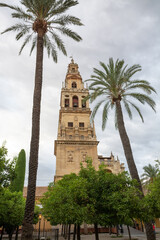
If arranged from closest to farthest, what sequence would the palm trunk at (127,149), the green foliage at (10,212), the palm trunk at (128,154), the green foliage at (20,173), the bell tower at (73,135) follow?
the palm trunk at (128,154) < the palm trunk at (127,149) < the green foliage at (10,212) < the green foliage at (20,173) < the bell tower at (73,135)

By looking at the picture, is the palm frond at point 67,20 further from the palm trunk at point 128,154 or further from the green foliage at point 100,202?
the green foliage at point 100,202

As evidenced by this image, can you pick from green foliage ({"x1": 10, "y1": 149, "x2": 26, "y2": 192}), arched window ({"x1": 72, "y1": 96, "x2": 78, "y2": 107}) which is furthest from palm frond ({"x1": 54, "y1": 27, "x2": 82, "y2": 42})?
arched window ({"x1": 72, "y1": 96, "x2": 78, "y2": 107})

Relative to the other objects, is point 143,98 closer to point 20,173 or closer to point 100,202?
point 100,202

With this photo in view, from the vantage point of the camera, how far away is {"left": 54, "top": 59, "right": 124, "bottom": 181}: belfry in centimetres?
3441

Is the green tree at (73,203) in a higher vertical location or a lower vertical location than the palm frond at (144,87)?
lower

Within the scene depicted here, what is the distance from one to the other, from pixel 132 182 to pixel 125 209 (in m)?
1.84

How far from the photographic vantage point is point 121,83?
17703 mm

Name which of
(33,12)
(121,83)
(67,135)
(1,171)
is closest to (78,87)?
(67,135)

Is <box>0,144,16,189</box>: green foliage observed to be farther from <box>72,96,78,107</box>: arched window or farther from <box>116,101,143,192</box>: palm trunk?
<box>72,96,78,107</box>: arched window

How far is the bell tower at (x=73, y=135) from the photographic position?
34.3 m

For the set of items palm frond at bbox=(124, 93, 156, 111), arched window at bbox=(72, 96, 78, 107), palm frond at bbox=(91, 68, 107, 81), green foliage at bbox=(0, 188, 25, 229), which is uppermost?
arched window at bbox=(72, 96, 78, 107)

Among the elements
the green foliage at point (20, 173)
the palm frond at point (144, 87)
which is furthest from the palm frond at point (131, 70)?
the green foliage at point (20, 173)

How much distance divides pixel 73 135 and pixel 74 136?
21.2 inches

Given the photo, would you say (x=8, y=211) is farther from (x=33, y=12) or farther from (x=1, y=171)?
(x=33, y=12)
